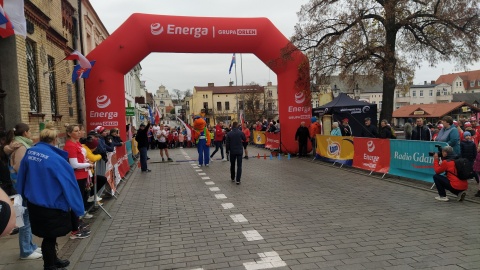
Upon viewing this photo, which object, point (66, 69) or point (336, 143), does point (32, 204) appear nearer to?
point (66, 69)

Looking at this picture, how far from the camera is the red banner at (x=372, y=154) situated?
10.4m

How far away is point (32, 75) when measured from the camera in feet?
31.0

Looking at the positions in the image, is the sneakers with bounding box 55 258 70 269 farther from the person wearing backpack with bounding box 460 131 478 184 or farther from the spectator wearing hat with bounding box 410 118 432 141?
the spectator wearing hat with bounding box 410 118 432 141

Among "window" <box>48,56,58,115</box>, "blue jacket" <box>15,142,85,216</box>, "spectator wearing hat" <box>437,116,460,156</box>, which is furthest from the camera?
"window" <box>48,56,58,115</box>

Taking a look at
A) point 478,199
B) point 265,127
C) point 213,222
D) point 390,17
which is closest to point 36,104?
point 213,222

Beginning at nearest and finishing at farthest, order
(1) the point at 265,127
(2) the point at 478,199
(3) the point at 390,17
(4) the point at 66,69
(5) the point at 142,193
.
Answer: (2) the point at 478,199 → (5) the point at 142,193 → (4) the point at 66,69 → (3) the point at 390,17 → (1) the point at 265,127

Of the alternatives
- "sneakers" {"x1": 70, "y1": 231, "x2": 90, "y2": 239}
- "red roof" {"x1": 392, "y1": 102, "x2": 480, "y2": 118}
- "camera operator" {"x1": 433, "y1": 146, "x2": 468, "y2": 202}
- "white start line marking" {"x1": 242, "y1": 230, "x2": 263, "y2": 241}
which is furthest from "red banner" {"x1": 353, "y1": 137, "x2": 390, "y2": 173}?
"red roof" {"x1": 392, "y1": 102, "x2": 480, "y2": 118}

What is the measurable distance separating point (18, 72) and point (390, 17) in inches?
512

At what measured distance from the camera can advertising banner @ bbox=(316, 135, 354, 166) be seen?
40.7ft

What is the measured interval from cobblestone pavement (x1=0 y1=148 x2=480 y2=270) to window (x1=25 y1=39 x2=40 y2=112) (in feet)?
10.5

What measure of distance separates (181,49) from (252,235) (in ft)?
34.5

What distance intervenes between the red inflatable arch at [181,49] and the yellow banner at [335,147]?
201 centimetres

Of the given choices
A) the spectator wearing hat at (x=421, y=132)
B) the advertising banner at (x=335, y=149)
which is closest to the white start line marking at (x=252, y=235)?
the advertising banner at (x=335, y=149)

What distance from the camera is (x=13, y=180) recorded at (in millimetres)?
5082
